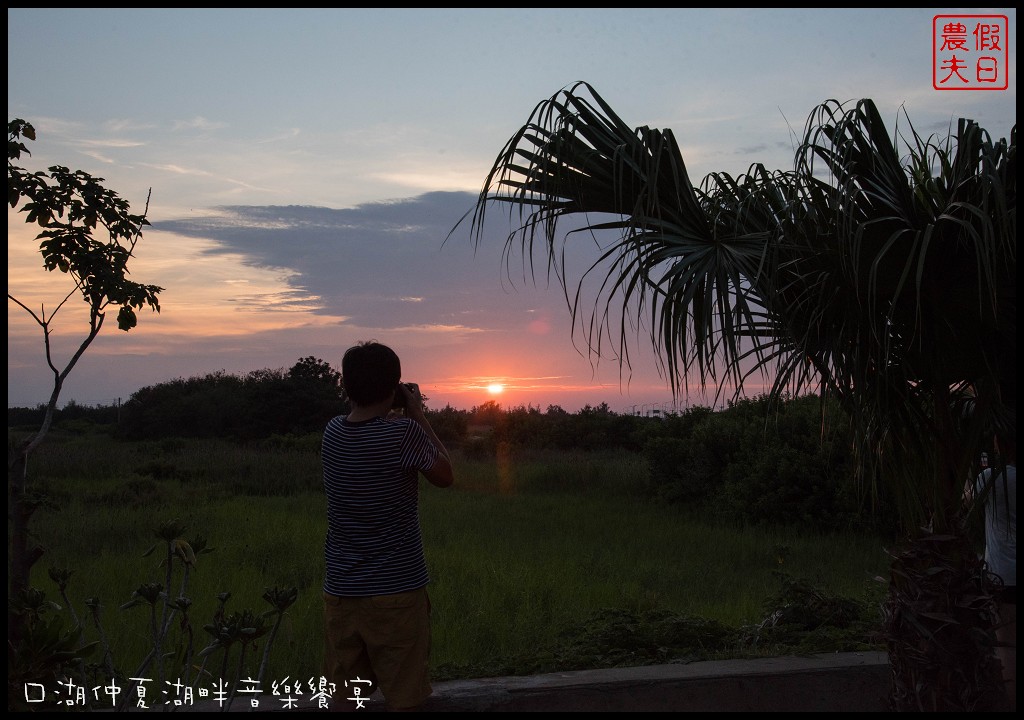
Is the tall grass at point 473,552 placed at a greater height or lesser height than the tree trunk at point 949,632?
lesser

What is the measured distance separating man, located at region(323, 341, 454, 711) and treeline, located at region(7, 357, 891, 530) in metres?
1.40

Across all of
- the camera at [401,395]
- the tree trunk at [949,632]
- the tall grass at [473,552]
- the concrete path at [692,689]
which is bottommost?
the tall grass at [473,552]

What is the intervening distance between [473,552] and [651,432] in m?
6.79

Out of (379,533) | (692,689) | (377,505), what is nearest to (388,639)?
(379,533)

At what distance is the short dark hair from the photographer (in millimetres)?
3029

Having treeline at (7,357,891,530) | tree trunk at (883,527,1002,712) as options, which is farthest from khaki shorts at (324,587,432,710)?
tree trunk at (883,527,1002,712)

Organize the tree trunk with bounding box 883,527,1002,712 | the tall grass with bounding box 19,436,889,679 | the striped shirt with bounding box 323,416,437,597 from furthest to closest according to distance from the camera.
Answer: the tall grass with bounding box 19,436,889,679 → the tree trunk with bounding box 883,527,1002,712 → the striped shirt with bounding box 323,416,437,597

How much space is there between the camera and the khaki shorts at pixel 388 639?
2.99 metres

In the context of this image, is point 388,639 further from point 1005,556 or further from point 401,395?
point 1005,556

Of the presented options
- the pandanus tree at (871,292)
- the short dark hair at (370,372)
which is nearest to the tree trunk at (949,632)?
the pandanus tree at (871,292)

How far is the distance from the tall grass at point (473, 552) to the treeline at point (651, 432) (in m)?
0.59

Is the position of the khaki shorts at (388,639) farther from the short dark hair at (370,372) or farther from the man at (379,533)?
the short dark hair at (370,372)

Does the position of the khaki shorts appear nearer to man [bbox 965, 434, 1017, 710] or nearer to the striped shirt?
the striped shirt

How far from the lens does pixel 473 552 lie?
8.54m
